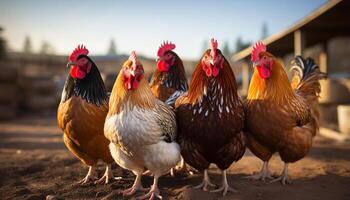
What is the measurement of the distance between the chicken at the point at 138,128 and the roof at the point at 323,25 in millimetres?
5450

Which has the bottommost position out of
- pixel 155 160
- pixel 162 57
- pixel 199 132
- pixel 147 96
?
pixel 155 160

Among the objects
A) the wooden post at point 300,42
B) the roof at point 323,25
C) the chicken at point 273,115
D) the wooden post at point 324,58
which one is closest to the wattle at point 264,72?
the chicken at point 273,115

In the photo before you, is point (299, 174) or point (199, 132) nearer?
point (199, 132)

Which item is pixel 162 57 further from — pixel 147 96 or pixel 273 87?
pixel 273 87

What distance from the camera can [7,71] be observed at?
11.7 m

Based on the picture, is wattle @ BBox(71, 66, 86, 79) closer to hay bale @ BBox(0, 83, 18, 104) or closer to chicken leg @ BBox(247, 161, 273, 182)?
chicken leg @ BBox(247, 161, 273, 182)

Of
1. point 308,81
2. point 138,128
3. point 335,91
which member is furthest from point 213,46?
point 335,91

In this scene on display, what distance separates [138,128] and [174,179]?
4.88 ft

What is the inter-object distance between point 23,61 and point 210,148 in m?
18.2

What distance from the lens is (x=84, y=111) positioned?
3697mm

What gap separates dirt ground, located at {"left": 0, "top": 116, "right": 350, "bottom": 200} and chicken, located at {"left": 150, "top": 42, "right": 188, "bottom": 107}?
55.8 inches

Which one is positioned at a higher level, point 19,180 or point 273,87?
point 273,87

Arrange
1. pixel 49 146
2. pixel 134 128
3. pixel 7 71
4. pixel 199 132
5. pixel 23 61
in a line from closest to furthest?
pixel 134 128
pixel 199 132
pixel 49 146
pixel 7 71
pixel 23 61

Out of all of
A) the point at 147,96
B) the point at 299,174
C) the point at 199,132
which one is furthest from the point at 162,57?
the point at 299,174
